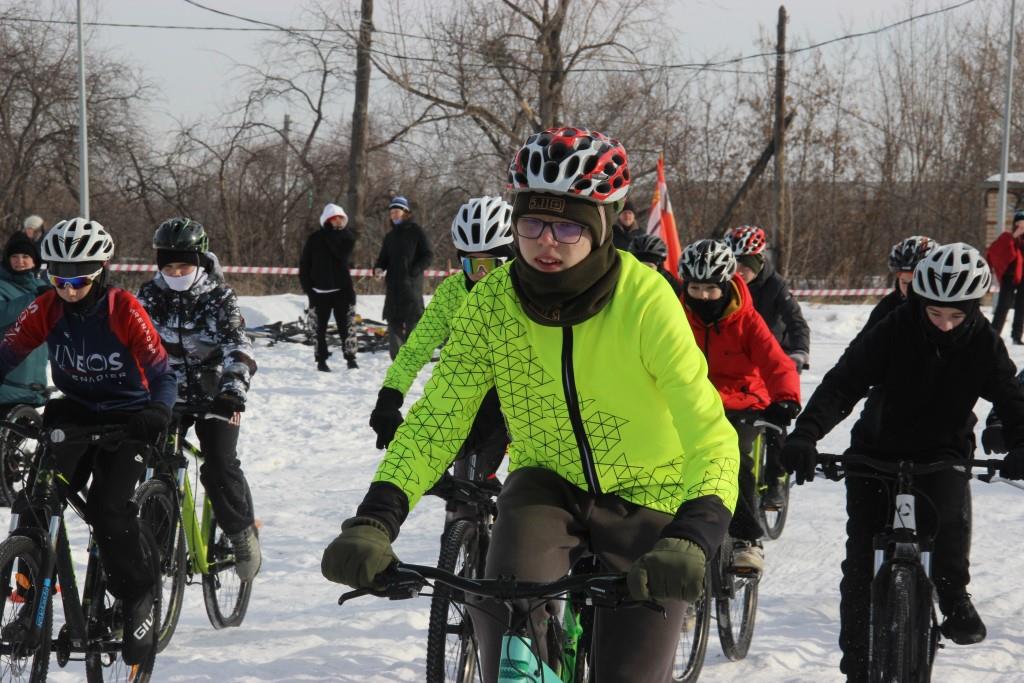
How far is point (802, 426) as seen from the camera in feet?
14.5

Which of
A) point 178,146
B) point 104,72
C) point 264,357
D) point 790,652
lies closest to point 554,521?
point 790,652

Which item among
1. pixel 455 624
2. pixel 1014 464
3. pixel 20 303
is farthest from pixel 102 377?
pixel 20 303

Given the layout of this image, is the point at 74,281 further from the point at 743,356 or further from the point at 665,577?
the point at 743,356

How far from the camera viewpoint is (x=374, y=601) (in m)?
6.35

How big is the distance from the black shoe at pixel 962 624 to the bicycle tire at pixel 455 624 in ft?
6.03

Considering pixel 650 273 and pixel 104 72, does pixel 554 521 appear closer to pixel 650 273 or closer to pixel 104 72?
pixel 650 273

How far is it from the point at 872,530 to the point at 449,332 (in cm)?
212

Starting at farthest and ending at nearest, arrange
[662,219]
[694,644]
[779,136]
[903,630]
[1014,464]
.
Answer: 1. [779,136]
2. [662,219]
3. [694,644]
4. [1014,464]
5. [903,630]

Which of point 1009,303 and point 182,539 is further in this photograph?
point 1009,303

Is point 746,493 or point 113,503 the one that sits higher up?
point 113,503

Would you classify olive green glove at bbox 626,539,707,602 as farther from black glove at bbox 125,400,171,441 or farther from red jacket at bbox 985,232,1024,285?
red jacket at bbox 985,232,1024,285

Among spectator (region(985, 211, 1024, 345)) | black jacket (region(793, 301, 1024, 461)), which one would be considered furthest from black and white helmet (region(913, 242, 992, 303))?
spectator (region(985, 211, 1024, 345))

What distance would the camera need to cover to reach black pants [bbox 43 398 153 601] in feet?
15.5

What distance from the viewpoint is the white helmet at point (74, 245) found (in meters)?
4.68
